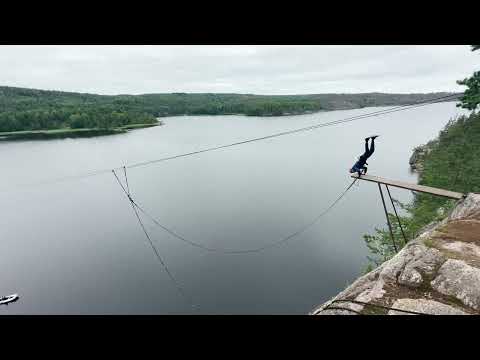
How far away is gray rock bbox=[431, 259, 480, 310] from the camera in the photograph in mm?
5348

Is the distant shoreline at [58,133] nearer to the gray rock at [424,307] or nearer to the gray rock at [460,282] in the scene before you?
the gray rock at [424,307]

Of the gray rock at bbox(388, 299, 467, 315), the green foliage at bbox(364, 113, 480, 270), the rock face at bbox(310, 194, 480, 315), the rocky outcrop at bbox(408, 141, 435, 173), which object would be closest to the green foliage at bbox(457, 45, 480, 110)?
the green foliage at bbox(364, 113, 480, 270)

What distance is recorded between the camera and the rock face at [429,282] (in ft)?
17.6

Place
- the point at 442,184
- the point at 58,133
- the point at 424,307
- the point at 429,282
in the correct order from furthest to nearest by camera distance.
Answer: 1. the point at 58,133
2. the point at 442,184
3. the point at 429,282
4. the point at 424,307

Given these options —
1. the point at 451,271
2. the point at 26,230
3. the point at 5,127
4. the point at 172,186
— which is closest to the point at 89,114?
the point at 5,127

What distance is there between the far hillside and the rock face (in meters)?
106

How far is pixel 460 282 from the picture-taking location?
564 cm

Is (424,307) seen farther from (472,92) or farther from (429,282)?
(472,92)

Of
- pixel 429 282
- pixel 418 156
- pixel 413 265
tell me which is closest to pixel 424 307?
pixel 429 282

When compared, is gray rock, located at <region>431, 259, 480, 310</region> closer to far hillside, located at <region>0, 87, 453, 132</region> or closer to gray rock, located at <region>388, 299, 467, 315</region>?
gray rock, located at <region>388, 299, 467, 315</region>

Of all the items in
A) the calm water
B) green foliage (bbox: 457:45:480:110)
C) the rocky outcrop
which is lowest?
the calm water

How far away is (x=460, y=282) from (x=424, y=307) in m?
0.91
